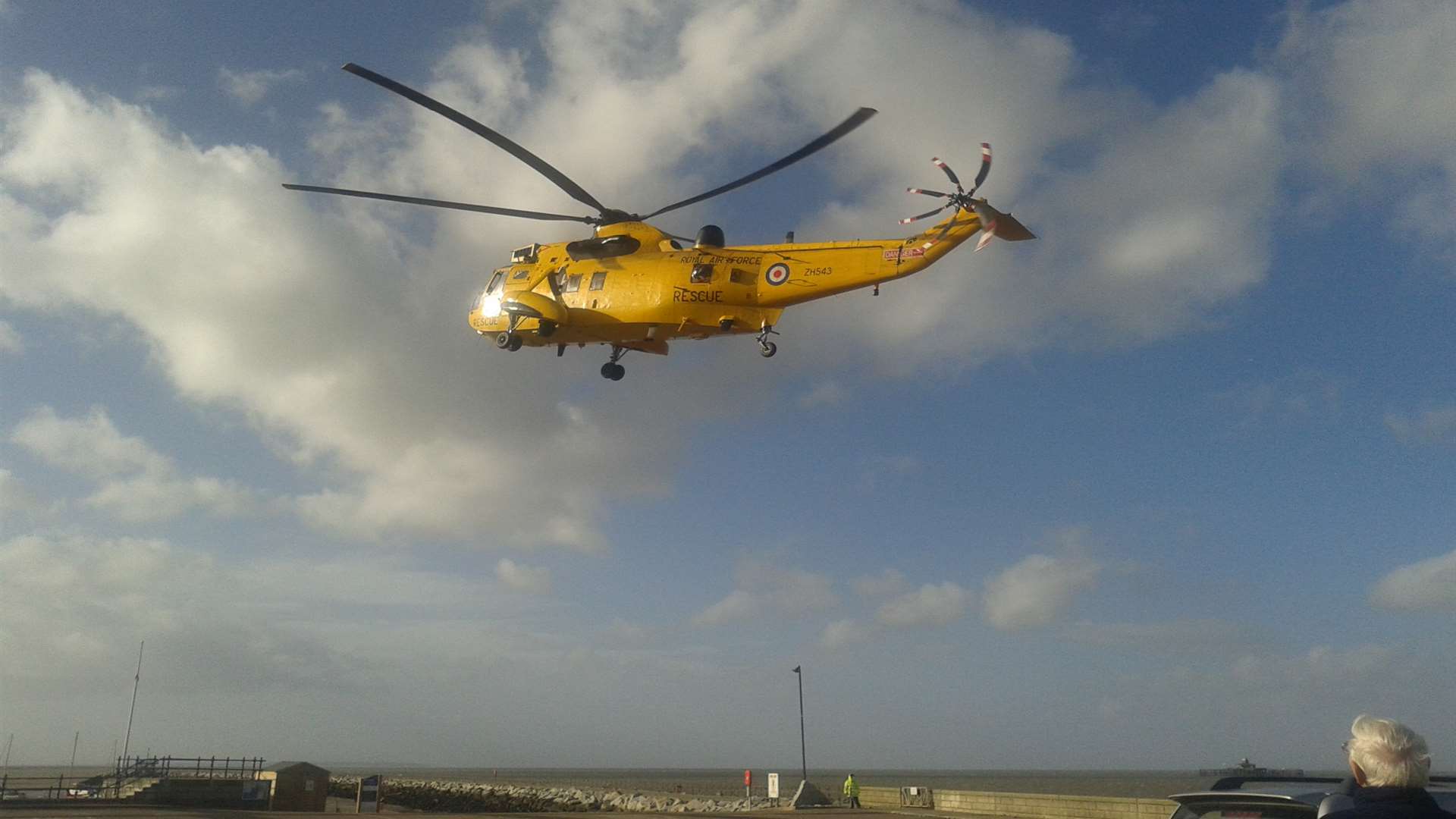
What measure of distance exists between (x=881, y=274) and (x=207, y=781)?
2426cm

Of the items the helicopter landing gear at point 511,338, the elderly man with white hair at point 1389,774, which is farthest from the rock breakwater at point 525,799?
the elderly man with white hair at point 1389,774

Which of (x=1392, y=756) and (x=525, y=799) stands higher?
(x=1392, y=756)

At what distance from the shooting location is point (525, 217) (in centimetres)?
2603

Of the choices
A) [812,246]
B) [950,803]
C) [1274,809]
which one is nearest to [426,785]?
[950,803]

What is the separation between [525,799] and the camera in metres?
64.8

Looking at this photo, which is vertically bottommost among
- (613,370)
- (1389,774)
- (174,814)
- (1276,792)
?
(174,814)

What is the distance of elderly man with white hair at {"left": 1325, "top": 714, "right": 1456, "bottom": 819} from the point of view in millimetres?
3842

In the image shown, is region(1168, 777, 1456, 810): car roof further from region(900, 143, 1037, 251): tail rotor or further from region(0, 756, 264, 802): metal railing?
region(0, 756, 264, 802): metal railing

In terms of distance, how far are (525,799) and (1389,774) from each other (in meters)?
67.2

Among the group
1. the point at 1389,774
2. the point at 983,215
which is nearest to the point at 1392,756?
the point at 1389,774

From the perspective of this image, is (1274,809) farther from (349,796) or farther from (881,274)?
(349,796)

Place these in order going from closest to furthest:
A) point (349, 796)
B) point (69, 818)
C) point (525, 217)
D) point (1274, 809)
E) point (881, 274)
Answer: point (1274, 809) → point (69, 818) → point (881, 274) → point (525, 217) → point (349, 796)

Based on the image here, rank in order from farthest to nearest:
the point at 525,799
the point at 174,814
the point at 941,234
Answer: the point at 525,799
the point at 941,234
the point at 174,814

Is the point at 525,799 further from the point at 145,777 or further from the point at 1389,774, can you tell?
the point at 1389,774
